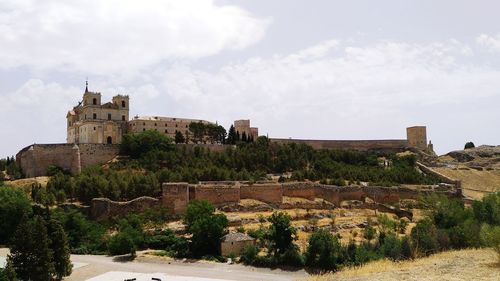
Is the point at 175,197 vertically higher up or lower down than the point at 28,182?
lower down

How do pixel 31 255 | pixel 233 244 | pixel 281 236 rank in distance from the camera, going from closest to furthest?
pixel 31 255
pixel 281 236
pixel 233 244

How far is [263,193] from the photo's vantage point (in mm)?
32406

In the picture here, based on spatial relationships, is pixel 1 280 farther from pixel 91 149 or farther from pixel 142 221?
pixel 91 149

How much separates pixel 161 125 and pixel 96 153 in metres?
11.6

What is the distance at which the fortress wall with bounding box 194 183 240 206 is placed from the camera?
1208 inches

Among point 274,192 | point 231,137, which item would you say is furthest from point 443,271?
point 231,137

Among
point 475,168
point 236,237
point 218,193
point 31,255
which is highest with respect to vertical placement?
point 475,168

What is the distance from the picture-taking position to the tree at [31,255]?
59.2 ft

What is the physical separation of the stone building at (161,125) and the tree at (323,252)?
89.8 ft

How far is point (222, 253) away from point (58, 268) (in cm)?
731

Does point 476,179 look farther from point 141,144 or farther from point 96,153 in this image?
point 96,153

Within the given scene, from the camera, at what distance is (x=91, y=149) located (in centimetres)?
3928

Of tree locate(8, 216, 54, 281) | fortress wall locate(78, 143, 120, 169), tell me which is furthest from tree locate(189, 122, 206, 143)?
tree locate(8, 216, 54, 281)

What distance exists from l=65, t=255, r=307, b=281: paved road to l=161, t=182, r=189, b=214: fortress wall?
6.64 metres
